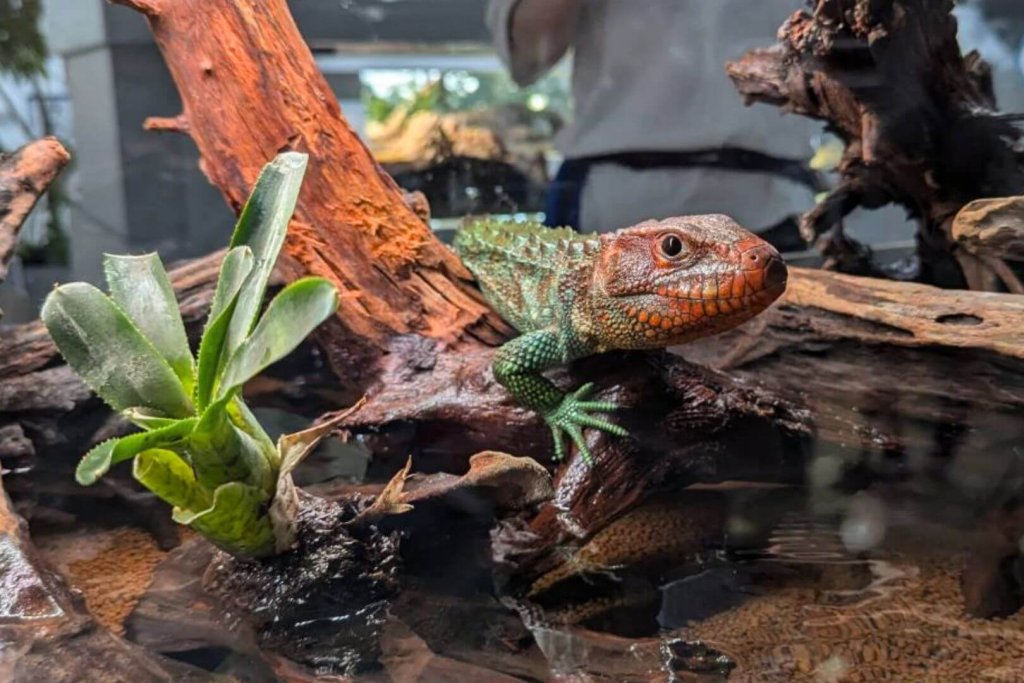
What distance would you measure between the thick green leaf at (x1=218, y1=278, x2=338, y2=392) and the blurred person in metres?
1.63

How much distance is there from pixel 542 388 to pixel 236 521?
0.83 m

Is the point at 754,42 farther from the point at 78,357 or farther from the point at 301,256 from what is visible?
the point at 78,357

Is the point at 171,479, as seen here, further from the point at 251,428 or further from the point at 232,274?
the point at 232,274

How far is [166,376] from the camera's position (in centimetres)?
167

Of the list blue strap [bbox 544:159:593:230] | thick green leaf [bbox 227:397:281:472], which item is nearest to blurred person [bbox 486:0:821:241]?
blue strap [bbox 544:159:593:230]

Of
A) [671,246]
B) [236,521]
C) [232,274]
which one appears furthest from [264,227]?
[671,246]

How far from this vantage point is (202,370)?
64.1 inches

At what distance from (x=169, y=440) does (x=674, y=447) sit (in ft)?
4.10

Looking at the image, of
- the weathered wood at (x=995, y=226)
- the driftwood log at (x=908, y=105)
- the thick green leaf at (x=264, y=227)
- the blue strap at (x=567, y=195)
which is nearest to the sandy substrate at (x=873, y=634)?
the weathered wood at (x=995, y=226)

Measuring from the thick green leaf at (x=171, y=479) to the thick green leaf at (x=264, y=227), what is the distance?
272mm

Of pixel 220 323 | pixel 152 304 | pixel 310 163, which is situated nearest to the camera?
pixel 220 323

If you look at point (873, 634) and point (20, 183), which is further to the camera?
point (20, 183)

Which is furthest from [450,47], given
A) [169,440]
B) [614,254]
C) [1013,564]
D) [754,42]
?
[1013,564]

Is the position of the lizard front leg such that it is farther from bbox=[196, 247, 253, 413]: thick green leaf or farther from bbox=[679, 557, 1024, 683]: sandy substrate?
bbox=[196, 247, 253, 413]: thick green leaf
